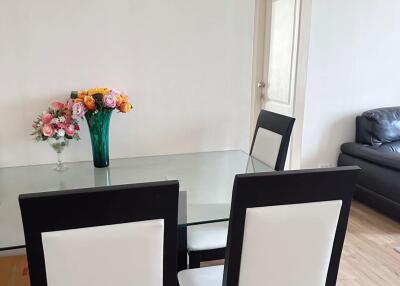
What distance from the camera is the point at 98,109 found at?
198 centimetres

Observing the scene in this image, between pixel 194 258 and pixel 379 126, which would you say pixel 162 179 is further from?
pixel 379 126

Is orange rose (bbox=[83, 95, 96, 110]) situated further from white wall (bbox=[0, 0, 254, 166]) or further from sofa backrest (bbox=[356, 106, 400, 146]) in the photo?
sofa backrest (bbox=[356, 106, 400, 146])

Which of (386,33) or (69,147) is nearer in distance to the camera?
(69,147)

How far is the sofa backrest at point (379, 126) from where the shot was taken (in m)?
3.55

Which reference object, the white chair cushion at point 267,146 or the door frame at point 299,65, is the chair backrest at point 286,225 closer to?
the white chair cushion at point 267,146

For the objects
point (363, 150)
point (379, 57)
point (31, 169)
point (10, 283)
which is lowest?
point (10, 283)

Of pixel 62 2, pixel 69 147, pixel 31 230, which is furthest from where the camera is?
pixel 69 147

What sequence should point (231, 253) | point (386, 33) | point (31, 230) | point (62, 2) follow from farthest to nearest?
point (386, 33) → point (62, 2) → point (231, 253) → point (31, 230)

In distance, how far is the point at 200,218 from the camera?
1521mm

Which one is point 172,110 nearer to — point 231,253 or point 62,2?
point 62,2

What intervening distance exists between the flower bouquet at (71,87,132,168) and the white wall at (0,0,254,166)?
26 cm

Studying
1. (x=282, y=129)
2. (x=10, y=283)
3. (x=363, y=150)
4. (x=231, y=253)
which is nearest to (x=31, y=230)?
(x=231, y=253)

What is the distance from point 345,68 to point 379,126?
69cm

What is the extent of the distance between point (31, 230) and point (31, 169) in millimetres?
1251
